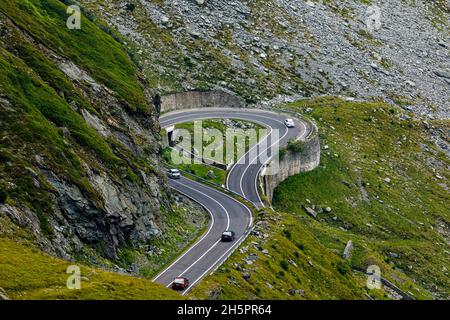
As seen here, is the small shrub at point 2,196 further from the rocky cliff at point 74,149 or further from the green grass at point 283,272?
the green grass at point 283,272

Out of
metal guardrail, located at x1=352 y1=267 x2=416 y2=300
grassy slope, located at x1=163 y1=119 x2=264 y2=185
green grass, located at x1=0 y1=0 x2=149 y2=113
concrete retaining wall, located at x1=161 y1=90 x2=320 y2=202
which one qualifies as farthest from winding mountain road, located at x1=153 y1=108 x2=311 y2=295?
metal guardrail, located at x1=352 y1=267 x2=416 y2=300

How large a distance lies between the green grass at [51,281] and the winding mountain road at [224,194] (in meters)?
6.61

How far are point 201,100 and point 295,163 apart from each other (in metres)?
24.9

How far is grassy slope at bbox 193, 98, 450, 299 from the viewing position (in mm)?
63594

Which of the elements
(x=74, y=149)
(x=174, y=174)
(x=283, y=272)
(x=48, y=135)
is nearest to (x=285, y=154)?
(x=174, y=174)

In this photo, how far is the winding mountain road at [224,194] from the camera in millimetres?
62250

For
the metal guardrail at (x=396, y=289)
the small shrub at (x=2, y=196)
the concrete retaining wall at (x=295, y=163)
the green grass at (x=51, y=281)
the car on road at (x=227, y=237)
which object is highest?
the small shrub at (x=2, y=196)

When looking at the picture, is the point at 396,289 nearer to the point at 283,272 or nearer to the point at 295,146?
the point at 283,272

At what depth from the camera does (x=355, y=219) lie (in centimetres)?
9894

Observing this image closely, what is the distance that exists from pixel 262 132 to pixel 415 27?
8539 cm

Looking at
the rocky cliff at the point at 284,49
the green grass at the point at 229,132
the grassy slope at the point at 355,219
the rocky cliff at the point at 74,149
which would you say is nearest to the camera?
the rocky cliff at the point at 74,149

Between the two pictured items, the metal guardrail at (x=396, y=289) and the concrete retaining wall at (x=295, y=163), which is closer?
the metal guardrail at (x=396, y=289)

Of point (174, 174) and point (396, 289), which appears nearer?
point (396, 289)

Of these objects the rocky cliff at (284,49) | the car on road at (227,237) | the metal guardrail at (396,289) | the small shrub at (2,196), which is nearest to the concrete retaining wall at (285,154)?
the rocky cliff at (284,49)
